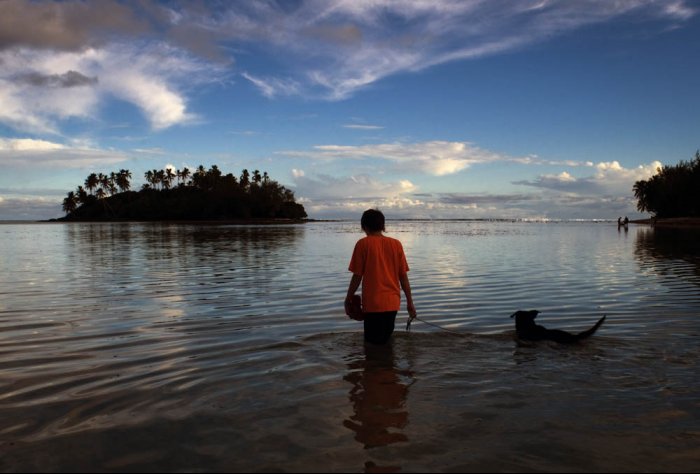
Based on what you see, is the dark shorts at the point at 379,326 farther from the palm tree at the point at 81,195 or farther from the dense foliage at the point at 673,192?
the palm tree at the point at 81,195

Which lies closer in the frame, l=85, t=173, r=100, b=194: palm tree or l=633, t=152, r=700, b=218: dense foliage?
l=633, t=152, r=700, b=218: dense foliage

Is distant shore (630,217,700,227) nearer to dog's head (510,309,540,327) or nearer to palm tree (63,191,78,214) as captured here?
dog's head (510,309,540,327)

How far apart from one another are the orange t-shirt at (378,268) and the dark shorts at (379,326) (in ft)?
0.60

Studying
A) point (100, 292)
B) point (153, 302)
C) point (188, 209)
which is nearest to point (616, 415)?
point (153, 302)

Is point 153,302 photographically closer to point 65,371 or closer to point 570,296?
point 65,371

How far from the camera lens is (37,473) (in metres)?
3.84

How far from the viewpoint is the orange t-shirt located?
6.71 meters

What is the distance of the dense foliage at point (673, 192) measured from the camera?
8475 cm

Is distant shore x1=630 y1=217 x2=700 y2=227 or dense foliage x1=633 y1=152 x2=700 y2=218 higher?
dense foliage x1=633 y1=152 x2=700 y2=218

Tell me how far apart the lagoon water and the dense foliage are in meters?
88.1

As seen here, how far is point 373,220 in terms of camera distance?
266 inches

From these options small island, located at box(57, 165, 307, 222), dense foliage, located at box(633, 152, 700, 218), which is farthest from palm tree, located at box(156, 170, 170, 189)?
dense foliage, located at box(633, 152, 700, 218)

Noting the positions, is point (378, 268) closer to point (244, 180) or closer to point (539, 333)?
point (539, 333)

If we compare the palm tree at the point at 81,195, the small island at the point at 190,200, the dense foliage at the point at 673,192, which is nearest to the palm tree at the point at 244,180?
the small island at the point at 190,200
